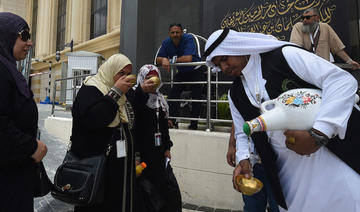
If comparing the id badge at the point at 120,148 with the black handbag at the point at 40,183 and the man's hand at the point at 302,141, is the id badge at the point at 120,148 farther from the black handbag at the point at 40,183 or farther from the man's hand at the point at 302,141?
the man's hand at the point at 302,141

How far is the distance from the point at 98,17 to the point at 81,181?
15.0m

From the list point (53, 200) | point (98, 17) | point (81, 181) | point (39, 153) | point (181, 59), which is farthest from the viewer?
point (98, 17)

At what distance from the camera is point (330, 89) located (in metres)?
1.04

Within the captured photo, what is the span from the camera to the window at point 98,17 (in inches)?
561

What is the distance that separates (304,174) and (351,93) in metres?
0.45

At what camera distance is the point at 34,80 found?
2108cm

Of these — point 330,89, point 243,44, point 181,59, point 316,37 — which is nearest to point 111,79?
point 243,44

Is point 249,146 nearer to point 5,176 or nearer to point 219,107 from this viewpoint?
point 5,176

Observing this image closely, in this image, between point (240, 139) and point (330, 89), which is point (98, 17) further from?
point (330, 89)

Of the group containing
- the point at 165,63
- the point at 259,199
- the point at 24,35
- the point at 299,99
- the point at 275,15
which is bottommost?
the point at 259,199

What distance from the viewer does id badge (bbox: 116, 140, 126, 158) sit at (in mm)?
1848

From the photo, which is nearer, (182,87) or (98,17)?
(182,87)

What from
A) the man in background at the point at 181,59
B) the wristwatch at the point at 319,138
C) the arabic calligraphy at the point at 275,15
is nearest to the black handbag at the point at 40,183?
the wristwatch at the point at 319,138

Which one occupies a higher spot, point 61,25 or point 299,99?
point 61,25
